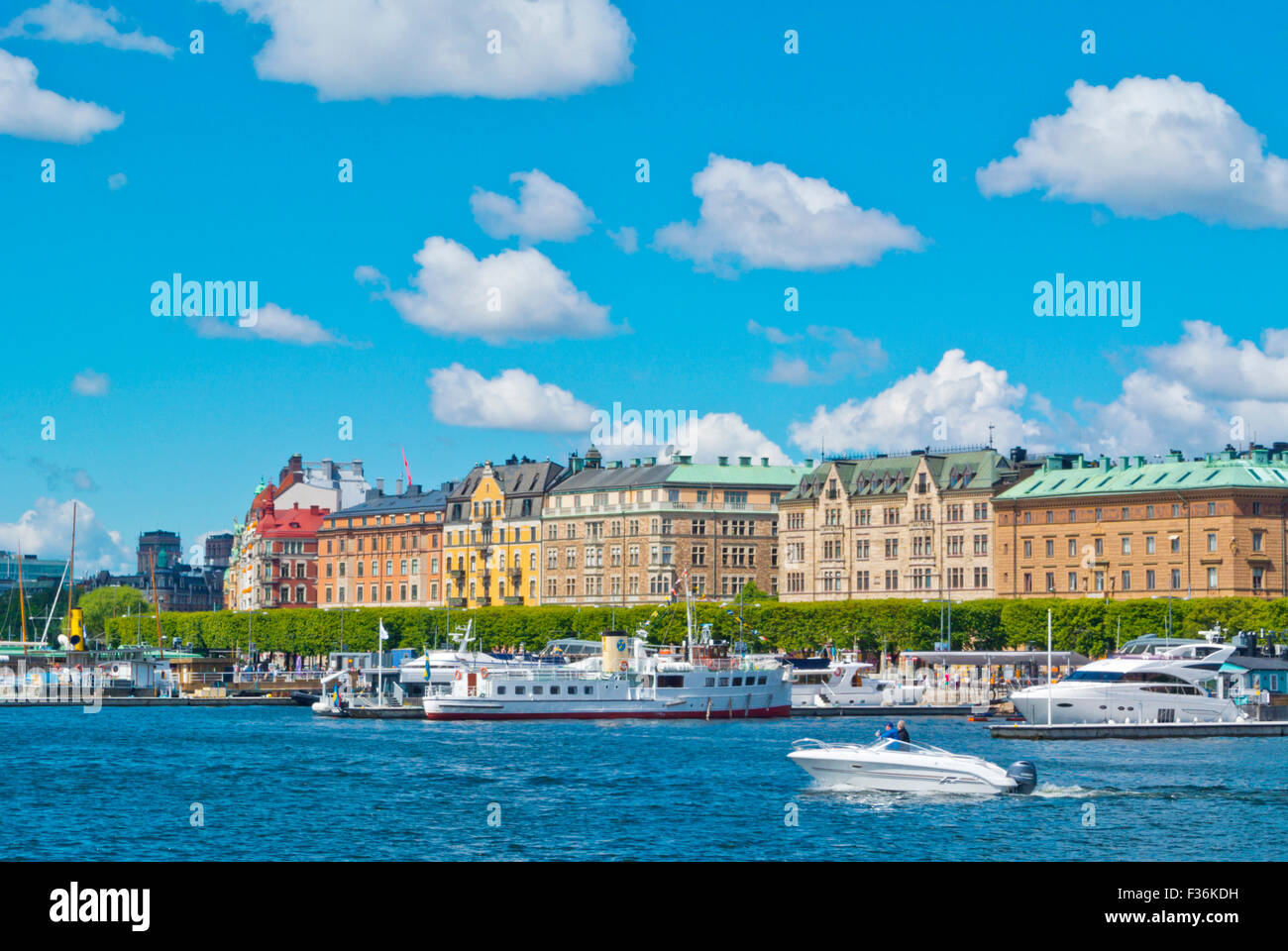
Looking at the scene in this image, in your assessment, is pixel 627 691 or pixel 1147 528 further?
pixel 1147 528

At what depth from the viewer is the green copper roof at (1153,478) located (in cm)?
12825

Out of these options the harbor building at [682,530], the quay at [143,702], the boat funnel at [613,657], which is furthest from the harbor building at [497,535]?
the boat funnel at [613,657]

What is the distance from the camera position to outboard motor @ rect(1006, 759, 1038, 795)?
50406mm

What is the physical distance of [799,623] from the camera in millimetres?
137125

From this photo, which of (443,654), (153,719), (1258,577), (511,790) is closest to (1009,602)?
(1258,577)

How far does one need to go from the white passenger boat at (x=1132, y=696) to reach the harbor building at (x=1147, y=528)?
149 feet

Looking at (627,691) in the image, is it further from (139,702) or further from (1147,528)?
(1147,528)

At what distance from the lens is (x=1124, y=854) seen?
39281 millimetres

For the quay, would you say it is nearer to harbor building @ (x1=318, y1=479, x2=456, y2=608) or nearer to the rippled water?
the rippled water

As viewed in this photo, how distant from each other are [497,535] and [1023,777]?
136m

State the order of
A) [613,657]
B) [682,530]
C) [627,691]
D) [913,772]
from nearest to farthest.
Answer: [913,772] → [627,691] → [613,657] → [682,530]

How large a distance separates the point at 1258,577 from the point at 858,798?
8400 centimetres

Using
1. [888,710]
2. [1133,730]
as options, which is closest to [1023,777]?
[1133,730]
